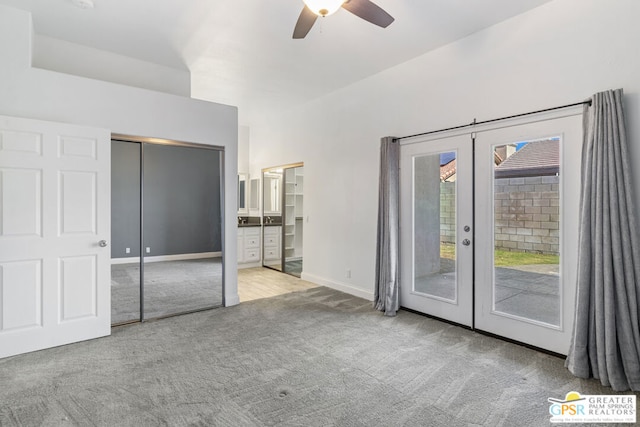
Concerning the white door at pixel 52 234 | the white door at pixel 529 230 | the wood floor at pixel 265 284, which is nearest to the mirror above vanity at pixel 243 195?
the wood floor at pixel 265 284

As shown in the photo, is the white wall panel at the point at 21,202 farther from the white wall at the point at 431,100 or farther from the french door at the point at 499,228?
the french door at the point at 499,228

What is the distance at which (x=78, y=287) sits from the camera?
10.8 ft

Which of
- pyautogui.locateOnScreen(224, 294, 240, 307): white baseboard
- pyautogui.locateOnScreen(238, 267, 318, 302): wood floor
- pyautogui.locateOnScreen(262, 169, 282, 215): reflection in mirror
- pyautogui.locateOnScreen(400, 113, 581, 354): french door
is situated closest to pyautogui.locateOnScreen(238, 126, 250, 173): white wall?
pyautogui.locateOnScreen(262, 169, 282, 215): reflection in mirror

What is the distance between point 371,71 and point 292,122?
2.08 m

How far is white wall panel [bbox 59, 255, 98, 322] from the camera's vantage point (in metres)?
3.23

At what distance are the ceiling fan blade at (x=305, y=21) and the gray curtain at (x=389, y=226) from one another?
1.92 metres

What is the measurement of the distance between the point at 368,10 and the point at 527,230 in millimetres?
2389

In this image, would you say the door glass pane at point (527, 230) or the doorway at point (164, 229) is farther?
the doorway at point (164, 229)

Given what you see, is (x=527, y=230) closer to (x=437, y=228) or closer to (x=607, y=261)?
(x=607, y=261)

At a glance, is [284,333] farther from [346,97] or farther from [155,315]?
[346,97]

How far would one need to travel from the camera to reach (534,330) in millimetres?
3129

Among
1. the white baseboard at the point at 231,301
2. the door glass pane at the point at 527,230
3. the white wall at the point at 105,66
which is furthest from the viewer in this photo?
the white baseboard at the point at 231,301

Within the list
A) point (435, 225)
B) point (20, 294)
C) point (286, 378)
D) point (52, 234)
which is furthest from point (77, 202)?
point (435, 225)

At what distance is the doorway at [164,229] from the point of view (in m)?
3.79
